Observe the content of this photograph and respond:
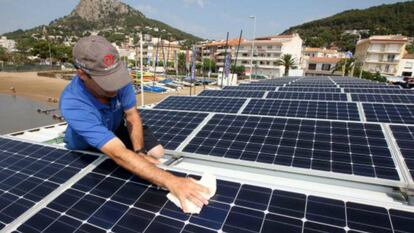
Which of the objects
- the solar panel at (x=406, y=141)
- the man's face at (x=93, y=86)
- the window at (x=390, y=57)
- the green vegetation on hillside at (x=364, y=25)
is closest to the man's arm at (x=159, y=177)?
the man's face at (x=93, y=86)

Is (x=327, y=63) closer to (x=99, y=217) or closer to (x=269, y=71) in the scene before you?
(x=269, y=71)

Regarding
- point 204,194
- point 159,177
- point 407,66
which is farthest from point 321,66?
point 159,177

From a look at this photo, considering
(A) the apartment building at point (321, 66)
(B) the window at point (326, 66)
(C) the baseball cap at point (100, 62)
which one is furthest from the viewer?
(B) the window at point (326, 66)

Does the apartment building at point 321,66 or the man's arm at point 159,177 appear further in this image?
the apartment building at point 321,66

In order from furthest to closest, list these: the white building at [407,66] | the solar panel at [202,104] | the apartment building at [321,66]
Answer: the apartment building at [321,66]
the white building at [407,66]
the solar panel at [202,104]

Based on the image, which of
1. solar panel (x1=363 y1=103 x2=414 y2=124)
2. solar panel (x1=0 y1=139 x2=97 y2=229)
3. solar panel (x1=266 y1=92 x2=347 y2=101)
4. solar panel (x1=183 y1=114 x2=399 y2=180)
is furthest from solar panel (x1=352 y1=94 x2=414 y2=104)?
solar panel (x1=0 y1=139 x2=97 y2=229)

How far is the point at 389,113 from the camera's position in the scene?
8758 mm

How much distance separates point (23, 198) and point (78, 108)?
49.7 inches

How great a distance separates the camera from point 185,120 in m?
6.92

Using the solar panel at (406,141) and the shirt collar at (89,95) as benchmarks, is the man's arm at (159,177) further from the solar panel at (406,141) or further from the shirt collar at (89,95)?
the solar panel at (406,141)

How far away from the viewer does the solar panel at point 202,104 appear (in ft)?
34.7

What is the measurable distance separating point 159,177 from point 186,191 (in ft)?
1.15

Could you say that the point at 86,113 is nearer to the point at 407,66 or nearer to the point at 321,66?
the point at 321,66

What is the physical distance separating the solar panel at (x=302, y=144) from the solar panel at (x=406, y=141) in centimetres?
25
